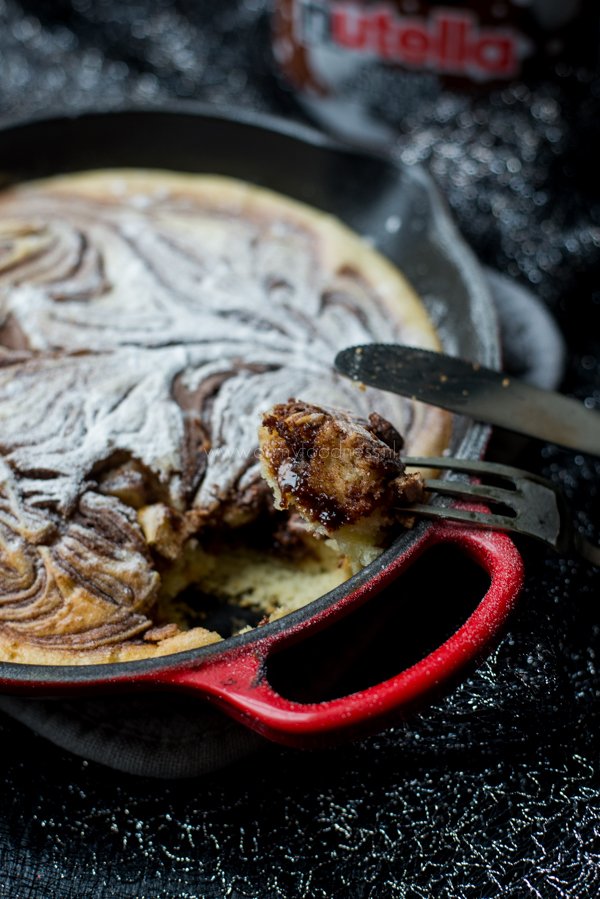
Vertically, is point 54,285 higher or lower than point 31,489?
higher

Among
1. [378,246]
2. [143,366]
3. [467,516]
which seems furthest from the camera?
[378,246]

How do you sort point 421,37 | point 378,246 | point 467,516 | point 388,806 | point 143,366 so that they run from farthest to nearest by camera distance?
point 421,37
point 378,246
point 143,366
point 388,806
point 467,516

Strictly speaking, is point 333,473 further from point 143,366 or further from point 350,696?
point 143,366

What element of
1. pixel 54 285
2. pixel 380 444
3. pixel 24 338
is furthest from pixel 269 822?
pixel 54 285

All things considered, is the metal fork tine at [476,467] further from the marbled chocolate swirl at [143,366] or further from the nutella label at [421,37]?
the nutella label at [421,37]

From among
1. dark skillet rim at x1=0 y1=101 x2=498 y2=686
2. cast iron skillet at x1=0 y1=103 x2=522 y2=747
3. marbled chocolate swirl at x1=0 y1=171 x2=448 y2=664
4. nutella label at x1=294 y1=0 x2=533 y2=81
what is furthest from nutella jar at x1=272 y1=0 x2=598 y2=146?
dark skillet rim at x1=0 y1=101 x2=498 y2=686

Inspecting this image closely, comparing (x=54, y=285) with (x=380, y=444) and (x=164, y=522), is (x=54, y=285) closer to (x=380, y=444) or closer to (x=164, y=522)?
(x=164, y=522)

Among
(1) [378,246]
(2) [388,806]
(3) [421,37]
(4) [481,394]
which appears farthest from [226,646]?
(3) [421,37]
